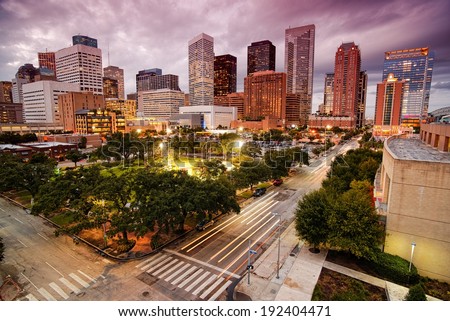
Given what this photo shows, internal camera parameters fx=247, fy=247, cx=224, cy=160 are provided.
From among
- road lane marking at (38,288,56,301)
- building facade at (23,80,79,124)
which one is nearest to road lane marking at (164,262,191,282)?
road lane marking at (38,288,56,301)

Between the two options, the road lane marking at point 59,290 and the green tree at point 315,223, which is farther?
the green tree at point 315,223

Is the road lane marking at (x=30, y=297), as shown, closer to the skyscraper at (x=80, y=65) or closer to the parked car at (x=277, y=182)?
the parked car at (x=277, y=182)

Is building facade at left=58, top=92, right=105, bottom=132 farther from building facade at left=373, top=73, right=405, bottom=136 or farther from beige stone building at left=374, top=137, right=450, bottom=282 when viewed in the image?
building facade at left=373, top=73, right=405, bottom=136

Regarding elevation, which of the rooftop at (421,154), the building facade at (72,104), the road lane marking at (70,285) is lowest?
the road lane marking at (70,285)

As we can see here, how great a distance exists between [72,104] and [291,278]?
165m

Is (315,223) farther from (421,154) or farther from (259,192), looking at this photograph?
(259,192)

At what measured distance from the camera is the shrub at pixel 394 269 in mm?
20250

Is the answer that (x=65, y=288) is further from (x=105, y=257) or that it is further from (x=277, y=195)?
(x=277, y=195)

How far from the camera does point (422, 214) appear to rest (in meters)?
21.1

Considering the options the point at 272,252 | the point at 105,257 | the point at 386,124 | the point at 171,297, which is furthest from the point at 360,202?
the point at 386,124

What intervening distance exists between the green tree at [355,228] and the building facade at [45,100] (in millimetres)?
179322

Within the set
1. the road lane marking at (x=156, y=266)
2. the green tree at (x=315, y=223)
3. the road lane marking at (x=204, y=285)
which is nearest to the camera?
the road lane marking at (x=204, y=285)

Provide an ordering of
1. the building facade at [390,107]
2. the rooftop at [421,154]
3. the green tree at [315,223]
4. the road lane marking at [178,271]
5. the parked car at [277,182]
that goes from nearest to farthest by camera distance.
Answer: the road lane marking at [178,271] < the green tree at [315,223] < the rooftop at [421,154] < the parked car at [277,182] < the building facade at [390,107]

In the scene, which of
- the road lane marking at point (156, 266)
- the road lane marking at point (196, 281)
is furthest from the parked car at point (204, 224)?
the road lane marking at point (196, 281)
